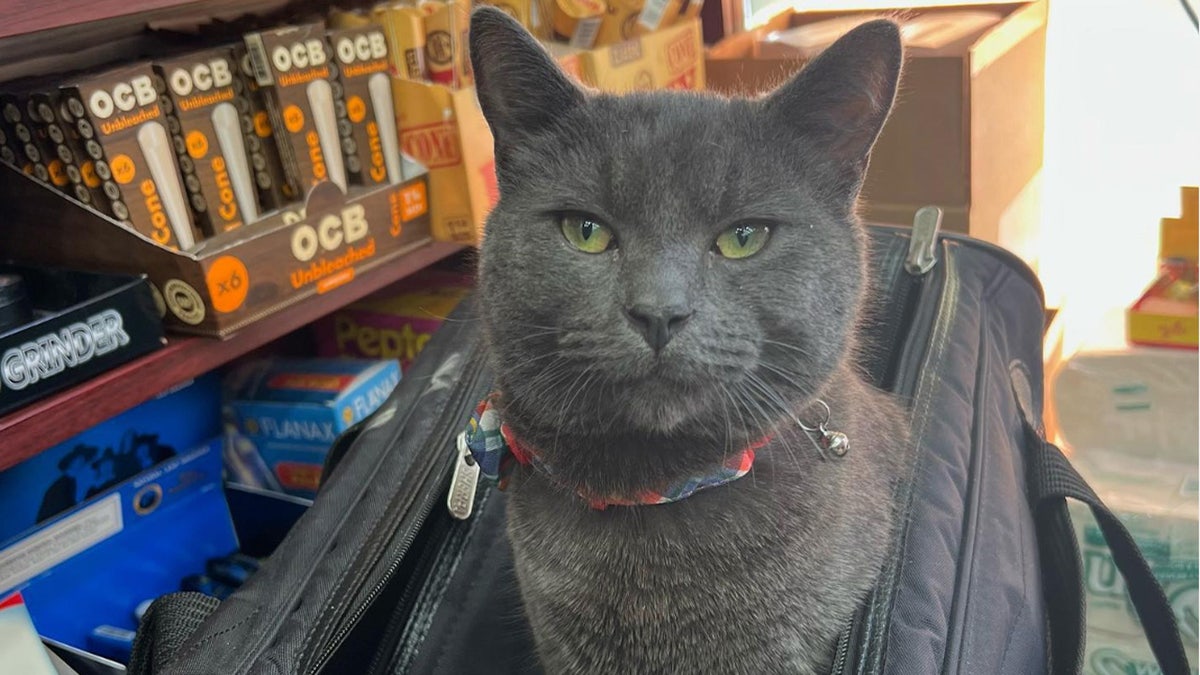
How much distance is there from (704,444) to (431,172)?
56 centimetres

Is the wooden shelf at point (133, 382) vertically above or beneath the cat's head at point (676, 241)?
beneath

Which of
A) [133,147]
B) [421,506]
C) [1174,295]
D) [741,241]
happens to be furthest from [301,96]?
[1174,295]

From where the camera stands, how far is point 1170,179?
1.40 meters

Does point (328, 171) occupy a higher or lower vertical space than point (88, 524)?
higher

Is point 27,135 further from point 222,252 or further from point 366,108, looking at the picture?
point 366,108

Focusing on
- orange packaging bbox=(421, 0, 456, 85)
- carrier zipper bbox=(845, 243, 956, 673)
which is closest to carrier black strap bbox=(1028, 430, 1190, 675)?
carrier zipper bbox=(845, 243, 956, 673)

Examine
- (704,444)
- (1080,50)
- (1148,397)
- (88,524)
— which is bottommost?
(1148,397)

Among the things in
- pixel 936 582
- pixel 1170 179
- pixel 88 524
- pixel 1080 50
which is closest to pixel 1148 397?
pixel 1170 179

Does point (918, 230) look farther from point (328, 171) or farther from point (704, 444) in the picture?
point (328, 171)

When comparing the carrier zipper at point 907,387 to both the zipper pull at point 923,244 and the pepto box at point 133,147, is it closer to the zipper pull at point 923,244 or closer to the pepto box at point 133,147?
the zipper pull at point 923,244

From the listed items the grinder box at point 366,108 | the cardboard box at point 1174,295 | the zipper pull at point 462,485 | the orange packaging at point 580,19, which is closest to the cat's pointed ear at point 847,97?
the zipper pull at point 462,485

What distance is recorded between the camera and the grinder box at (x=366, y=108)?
96 cm

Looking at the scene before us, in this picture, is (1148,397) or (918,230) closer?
(918,230)

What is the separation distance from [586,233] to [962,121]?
724 mm
